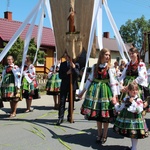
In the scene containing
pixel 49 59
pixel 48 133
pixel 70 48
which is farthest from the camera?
pixel 49 59

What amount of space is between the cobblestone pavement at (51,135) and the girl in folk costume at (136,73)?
3.34 ft

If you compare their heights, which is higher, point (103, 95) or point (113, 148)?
point (103, 95)

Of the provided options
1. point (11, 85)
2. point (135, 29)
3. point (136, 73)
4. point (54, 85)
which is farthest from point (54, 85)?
point (135, 29)

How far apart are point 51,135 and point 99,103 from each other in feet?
4.62

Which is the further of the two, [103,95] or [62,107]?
[62,107]

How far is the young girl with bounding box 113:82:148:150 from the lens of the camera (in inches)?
172

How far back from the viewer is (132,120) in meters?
4.41

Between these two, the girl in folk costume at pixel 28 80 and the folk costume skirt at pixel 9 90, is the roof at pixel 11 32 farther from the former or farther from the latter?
the folk costume skirt at pixel 9 90

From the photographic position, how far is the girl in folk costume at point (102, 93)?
4902mm

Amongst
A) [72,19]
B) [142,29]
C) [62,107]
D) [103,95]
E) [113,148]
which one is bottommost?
[113,148]

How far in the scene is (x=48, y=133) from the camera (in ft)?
19.2

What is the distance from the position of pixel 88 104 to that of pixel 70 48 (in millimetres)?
2071

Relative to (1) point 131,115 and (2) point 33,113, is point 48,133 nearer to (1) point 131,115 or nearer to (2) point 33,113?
(1) point 131,115

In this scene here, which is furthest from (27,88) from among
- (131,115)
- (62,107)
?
(131,115)
